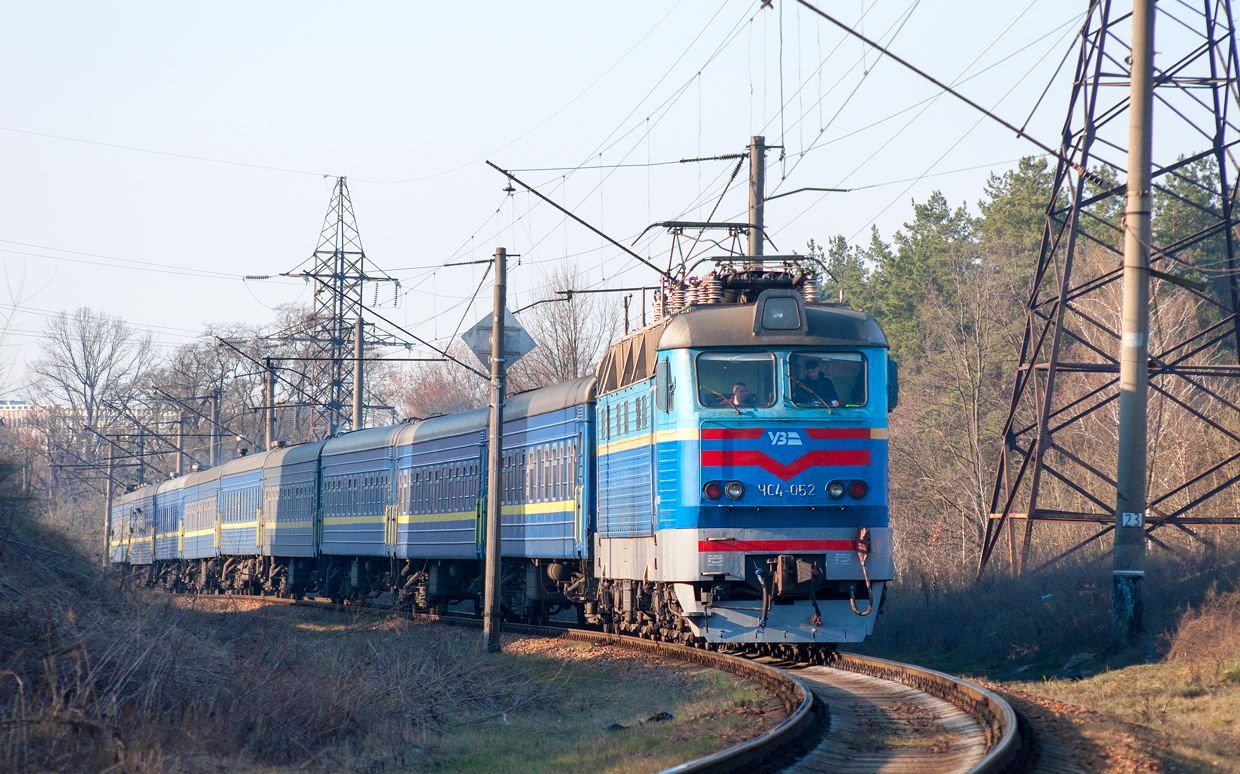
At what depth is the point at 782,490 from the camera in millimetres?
15211

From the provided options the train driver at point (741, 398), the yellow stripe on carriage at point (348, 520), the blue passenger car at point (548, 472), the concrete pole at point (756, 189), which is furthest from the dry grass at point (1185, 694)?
the yellow stripe on carriage at point (348, 520)

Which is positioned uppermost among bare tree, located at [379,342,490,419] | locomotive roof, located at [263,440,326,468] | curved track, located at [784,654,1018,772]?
bare tree, located at [379,342,490,419]

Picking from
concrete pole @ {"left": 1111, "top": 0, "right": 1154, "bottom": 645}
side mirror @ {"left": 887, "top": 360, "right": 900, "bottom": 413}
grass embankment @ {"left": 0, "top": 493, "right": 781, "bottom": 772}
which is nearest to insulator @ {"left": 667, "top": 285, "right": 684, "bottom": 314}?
side mirror @ {"left": 887, "top": 360, "right": 900, "bottom": 413}

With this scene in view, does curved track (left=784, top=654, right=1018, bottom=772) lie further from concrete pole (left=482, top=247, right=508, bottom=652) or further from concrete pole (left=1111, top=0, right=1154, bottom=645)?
concrete pole (left=482, top=247, right=508, bottom=652)

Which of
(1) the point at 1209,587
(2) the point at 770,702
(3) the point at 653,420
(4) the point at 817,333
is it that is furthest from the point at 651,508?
(1) the point at 1209,587

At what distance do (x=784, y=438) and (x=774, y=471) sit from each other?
372 mm

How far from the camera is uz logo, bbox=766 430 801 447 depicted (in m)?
15.3

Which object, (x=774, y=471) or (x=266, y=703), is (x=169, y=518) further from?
(x=266, y=703)

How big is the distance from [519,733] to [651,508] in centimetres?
466

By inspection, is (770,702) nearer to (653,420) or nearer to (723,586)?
(723,586)

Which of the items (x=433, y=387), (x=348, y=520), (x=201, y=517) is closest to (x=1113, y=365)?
(x=348, y=520)

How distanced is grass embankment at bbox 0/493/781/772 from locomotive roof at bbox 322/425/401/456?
50.4 feet

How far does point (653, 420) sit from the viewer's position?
16.1 meters

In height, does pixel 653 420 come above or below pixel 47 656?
above
